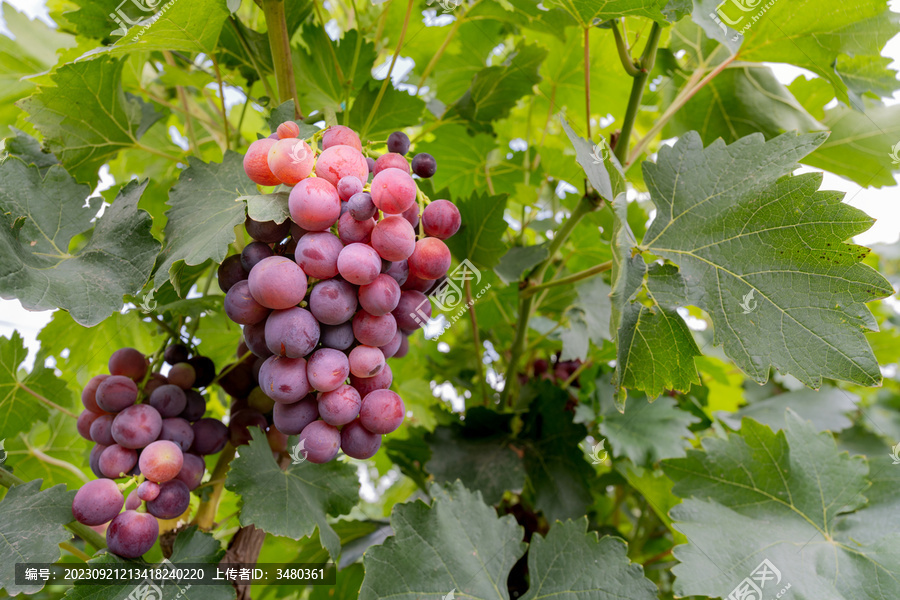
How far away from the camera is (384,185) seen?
1.91ft

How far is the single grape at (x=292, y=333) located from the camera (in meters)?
0.59

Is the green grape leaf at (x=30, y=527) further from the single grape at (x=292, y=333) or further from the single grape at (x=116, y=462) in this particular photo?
the single grape at (x=292, y=333)

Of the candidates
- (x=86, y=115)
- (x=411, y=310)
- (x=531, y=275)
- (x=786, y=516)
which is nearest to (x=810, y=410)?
(x=786, y=516)

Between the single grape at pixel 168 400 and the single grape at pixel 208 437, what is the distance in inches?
1.5

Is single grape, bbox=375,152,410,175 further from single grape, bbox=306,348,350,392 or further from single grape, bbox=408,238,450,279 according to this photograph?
single grape, bbox=306,348,350,392

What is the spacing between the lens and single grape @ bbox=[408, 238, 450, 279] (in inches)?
24.7

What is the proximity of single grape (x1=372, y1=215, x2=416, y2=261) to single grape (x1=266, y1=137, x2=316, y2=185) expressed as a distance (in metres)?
0.10

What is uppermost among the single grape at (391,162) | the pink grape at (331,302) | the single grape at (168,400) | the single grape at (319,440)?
the single grape at (391,162)

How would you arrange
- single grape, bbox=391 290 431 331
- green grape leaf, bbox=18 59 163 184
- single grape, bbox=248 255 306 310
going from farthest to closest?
1. green grape leaf, bbox=18 59 163 184
2. single grape, bbox=391 290 431 331
3. single grape, bbox=248 255 306 310

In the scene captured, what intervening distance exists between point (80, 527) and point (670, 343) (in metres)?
0.77

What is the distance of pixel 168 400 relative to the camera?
2.41 ft

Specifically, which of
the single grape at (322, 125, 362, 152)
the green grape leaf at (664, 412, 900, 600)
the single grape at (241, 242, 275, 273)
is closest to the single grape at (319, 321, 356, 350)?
the single grape at (241, 242, 275, 273)

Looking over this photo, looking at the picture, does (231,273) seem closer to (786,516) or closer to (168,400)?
(168,400)

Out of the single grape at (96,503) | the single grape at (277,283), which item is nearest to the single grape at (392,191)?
the single grape at (277,283)
